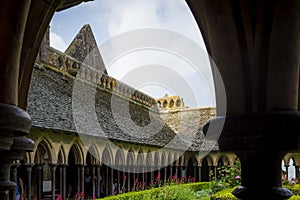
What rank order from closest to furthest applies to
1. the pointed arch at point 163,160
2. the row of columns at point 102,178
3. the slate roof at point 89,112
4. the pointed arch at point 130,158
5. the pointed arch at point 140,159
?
the row of columns at point 102,178 → the slate roof at point 89,112 → the pointed arch at point 130,158 → the pointed arch at point 140,159 → the pointed arch at point 163,160

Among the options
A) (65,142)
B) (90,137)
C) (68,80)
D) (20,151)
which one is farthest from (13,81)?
(68,80)

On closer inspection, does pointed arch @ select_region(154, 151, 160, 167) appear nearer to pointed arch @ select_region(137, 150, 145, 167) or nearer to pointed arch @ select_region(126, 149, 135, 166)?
pointed arch @ select_region(137, 150, 145, 167)

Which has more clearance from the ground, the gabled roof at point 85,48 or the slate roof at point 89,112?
the gabled roof at point 85,48

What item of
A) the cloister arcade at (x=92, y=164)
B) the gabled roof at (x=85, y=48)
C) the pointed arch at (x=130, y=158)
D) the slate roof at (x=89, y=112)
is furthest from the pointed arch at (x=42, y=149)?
the gabled roof at (x=85, y=48)

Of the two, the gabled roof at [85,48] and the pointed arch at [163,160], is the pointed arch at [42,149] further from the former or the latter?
the pointed arch at [163,160]

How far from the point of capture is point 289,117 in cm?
202

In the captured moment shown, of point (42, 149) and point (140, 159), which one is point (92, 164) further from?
point (140, 159)

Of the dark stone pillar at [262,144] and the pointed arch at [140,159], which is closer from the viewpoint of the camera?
the dark stone pillar at [262,144]

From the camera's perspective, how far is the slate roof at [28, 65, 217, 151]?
12367 mm

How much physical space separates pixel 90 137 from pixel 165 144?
6.83 m

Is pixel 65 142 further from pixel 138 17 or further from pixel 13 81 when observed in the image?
pixel 13 81

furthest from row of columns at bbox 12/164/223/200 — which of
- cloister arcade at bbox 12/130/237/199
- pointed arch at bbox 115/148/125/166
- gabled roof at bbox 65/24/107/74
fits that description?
gabled roof at bbox 65/24/107/74

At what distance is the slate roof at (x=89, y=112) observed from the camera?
1237 cm

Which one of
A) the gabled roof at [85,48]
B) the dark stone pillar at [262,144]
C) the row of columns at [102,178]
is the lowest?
the row of columns at [102,178]
